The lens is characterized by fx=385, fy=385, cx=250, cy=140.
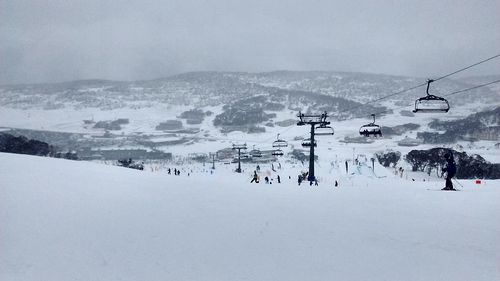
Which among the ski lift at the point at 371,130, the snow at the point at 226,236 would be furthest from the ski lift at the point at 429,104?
the ski lift at the point at 371,130

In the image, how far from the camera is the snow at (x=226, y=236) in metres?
5.33

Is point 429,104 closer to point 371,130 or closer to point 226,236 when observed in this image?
point 371,130

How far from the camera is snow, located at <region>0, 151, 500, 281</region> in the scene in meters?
5.33

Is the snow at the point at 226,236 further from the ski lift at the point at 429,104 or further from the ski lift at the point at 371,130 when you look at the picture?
the ski lift at the point at 371,130

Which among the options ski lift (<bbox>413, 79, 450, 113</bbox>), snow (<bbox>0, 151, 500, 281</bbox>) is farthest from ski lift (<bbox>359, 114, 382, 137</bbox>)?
snow (<bbox>0, 151, 500, 281</bbox>)

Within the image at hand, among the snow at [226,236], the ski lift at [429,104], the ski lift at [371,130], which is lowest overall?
the snow at [226,236]

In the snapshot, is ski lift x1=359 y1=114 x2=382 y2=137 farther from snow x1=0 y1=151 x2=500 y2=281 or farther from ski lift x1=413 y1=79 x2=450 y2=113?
snow x1=0 y1=151 x2=500 y2=281

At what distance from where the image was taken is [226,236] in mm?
6969

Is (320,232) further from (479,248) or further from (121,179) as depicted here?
(121,179)

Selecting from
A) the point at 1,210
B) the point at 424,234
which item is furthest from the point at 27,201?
the point at 424,234

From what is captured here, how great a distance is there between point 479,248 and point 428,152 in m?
66.0

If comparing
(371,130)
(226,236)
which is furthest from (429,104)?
(226,236)

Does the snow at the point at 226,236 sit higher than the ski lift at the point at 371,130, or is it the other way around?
the ski lift at the point at 371,130

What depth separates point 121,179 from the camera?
1321cm
